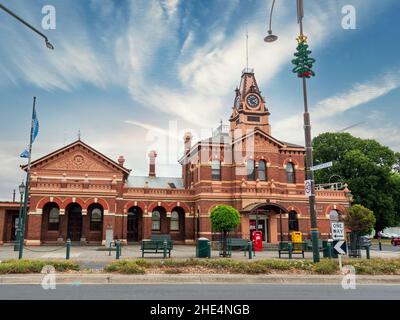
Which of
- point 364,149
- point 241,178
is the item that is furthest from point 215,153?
point 364,149

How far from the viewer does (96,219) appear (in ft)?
114

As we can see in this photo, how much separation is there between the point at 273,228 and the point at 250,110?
489 inches

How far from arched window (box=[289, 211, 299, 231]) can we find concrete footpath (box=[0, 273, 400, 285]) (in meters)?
22.2

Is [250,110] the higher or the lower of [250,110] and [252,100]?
the lower

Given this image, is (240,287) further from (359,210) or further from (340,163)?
(340,163)

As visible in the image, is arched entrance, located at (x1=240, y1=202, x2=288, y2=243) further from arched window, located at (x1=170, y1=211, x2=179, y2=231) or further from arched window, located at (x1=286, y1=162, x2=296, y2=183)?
arched window, located at (x1=170, y1=211, x2=179, y2=231)

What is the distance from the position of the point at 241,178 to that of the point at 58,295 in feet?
85.0

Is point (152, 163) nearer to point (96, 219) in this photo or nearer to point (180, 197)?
point (180, 197)

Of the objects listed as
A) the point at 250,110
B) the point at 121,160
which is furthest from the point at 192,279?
the point at 121,160

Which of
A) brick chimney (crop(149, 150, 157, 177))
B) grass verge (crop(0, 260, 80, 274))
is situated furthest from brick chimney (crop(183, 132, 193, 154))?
grass verge (crop(0, 260, 80, 274))

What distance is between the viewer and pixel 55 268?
43.3ft

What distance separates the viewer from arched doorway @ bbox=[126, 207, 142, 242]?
36.8 metres

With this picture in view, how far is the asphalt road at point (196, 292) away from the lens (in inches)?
369

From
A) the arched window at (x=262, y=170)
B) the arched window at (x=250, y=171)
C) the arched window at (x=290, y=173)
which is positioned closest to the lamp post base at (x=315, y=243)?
the arched window at (x=250, y=171)
